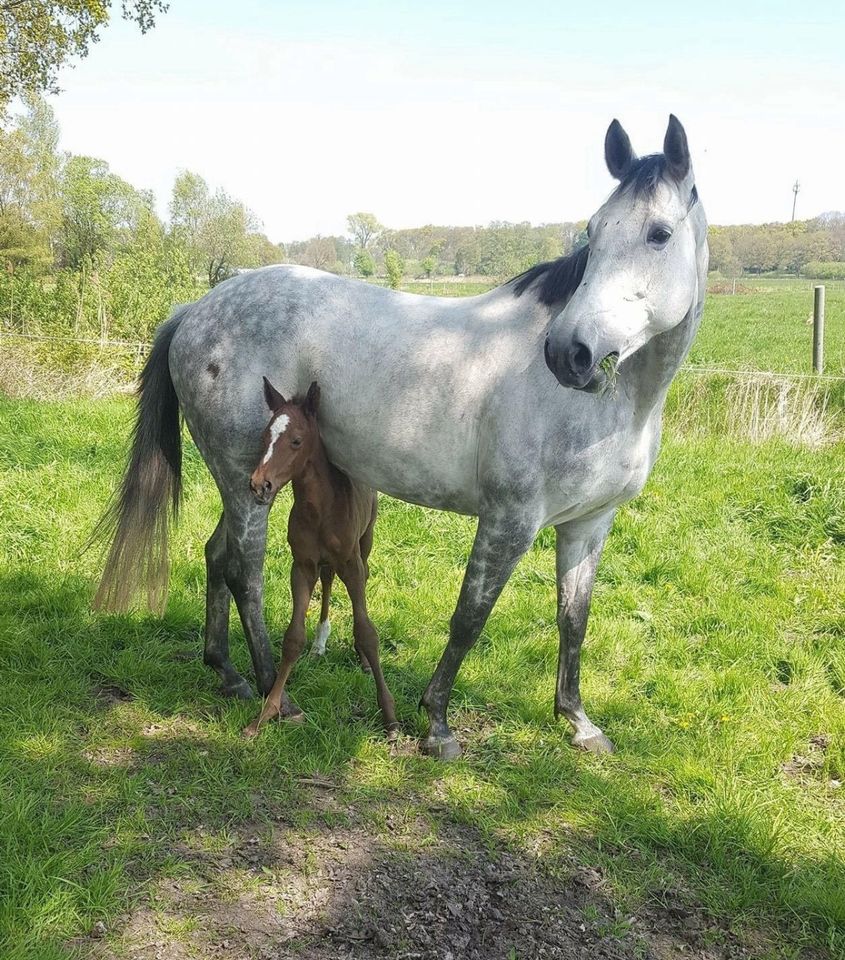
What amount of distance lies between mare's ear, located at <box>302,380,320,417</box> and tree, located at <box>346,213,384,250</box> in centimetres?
4659

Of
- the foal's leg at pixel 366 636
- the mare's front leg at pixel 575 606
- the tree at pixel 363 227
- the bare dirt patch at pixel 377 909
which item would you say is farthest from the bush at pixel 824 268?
the bare dirt patch at pixel 377 909

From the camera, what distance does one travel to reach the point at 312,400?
3027 millimetres

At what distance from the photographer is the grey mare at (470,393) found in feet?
A: 7.89

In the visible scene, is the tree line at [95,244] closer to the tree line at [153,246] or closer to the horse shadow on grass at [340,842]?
the tree line at [153,246]

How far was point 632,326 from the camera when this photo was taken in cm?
238

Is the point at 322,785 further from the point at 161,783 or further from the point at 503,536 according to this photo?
the point at 503,536

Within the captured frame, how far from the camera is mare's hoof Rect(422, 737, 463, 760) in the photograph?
3.30 meters

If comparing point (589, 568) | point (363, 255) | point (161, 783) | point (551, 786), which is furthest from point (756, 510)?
point (363, 255)

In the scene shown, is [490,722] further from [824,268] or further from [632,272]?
[824,268]

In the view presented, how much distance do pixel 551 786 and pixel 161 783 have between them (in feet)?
5.14

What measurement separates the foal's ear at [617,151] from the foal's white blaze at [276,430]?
1.46 meters

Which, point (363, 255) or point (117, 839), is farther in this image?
point (363, 255)

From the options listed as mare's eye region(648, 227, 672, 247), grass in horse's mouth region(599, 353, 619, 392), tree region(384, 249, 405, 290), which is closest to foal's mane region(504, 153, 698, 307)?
mare's eye region(648, 227, 672, 247)

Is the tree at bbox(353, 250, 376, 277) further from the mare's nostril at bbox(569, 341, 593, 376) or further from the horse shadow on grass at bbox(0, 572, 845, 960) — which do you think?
the mare's nostril at bbox(569, 341, 593, 376)
